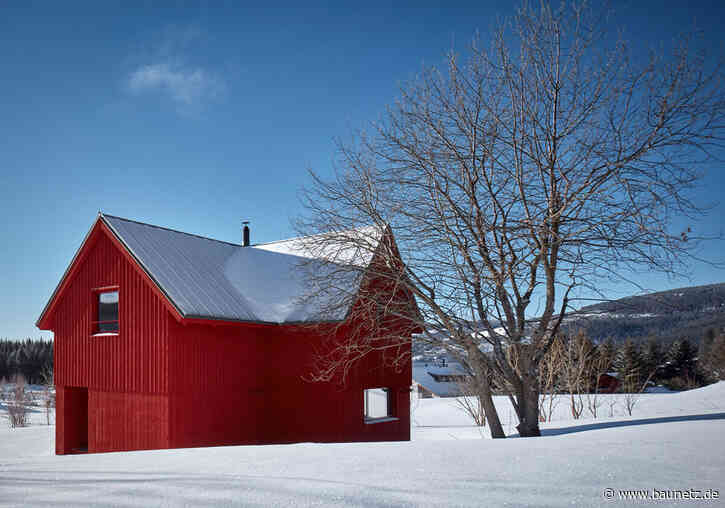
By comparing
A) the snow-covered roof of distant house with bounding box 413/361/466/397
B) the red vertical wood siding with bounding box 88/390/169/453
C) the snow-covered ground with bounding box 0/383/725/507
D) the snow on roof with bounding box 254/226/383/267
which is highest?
the snow on roof with bounding box 254/226/383/267

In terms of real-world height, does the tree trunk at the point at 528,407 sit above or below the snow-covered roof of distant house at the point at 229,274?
below

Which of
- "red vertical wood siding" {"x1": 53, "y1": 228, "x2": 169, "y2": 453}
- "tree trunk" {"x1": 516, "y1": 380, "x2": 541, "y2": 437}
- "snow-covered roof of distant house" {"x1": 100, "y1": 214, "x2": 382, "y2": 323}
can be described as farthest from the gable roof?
"tree trunk" {"x1": 516, "y1": 380, "x2": 541, "y2": 437}

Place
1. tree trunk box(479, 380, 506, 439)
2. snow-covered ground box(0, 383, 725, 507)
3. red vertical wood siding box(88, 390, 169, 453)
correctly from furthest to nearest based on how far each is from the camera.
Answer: red vertical wood siding box(88, 390, 169, 453)
tree trunk box(479, 380, 506, 439)
snow-covered ground box(0, 383, 725, 507)

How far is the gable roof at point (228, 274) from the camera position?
12.5m

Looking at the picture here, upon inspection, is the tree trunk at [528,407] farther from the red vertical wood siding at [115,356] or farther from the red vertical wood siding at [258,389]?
the red vertical wood siding at [115,356]

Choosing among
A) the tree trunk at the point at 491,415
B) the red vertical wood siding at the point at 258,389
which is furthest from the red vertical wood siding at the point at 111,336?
the tree trunk at the point at 491,415

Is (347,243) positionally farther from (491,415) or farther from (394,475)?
(394,475)

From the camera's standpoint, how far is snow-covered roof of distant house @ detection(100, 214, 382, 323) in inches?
494

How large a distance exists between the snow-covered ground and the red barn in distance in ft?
17.7

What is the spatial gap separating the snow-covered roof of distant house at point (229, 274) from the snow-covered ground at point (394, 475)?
18.0 ft

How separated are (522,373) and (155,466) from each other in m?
7.57

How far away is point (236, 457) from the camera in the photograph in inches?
259

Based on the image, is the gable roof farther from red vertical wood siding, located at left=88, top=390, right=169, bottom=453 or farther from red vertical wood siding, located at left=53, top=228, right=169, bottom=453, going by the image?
red vertical wood siding, located at left=88, top=390, right=169, bottom=453

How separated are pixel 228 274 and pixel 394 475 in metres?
11.5
